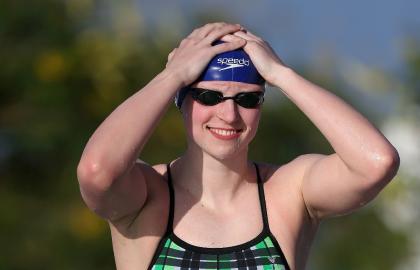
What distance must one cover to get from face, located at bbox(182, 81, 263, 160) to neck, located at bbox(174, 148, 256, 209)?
20 centimetres

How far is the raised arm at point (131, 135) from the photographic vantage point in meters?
5.89

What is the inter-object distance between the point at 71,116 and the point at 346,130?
33.6 feet

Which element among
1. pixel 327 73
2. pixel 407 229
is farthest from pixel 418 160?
pixel 327 73

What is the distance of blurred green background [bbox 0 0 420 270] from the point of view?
15.2 meters

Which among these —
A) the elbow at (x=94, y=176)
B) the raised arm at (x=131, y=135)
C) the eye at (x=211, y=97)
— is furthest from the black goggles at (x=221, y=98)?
the elbow at (x=94, y=176)

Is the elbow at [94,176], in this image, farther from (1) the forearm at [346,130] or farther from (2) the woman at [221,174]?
(1) the forearm at [346,130]

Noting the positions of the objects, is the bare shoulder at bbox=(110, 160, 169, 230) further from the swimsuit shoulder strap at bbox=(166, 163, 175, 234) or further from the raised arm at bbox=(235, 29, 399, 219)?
the raised arm at bbox=(235, 29, 399, 219)

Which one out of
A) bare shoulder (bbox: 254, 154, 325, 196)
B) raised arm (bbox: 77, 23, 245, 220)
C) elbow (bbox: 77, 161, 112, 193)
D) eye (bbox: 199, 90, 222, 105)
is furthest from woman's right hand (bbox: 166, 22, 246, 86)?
→ bare shoulder (bbox: 254, 154, 325, 196)

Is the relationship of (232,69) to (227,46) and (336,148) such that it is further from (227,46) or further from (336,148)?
(336,148)

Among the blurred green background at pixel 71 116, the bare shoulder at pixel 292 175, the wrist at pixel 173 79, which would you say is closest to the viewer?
the wrist at pixel 173 79

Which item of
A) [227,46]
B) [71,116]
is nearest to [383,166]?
[227,46]

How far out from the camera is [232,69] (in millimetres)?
Result: 6094

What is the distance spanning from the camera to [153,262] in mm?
6176

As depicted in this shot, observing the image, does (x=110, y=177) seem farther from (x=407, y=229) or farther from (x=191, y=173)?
(x=407, y=229)
